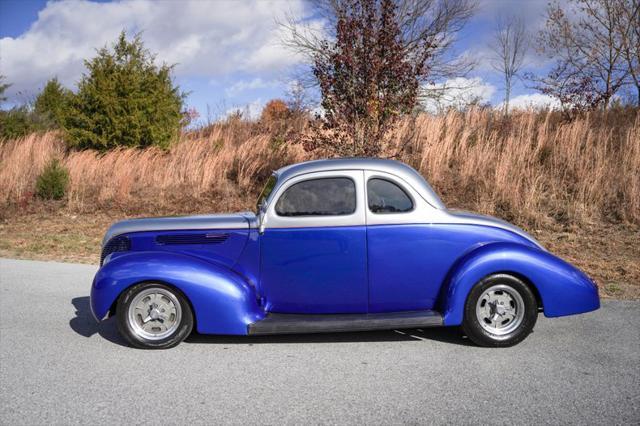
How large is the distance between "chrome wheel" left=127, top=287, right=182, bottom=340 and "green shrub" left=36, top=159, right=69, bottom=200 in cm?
1065

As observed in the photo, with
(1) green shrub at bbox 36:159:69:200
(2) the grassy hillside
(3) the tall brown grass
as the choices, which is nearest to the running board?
(2) the grassy hillside

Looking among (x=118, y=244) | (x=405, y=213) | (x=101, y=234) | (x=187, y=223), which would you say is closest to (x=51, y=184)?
(x=101, y=234)

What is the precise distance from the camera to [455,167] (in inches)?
492

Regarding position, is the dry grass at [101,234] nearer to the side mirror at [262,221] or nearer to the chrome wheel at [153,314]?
the side mirror at [262,221]

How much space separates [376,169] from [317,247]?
870 mm

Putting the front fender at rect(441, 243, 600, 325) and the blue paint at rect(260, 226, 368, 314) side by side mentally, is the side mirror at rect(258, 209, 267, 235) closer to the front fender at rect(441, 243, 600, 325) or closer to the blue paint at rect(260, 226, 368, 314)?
the blue paint at rect(260, 226, 368, 314)

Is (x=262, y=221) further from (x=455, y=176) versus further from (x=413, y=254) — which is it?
(x=455, y=176)

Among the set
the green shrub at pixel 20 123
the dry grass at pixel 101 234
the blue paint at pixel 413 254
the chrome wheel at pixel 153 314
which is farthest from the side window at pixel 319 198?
the green shrub at pixel 20 123

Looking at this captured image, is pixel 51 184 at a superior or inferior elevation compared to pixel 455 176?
superior

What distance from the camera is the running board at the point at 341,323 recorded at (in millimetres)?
4523

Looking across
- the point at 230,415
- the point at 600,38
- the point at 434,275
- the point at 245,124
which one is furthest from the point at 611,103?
the point at 230,415

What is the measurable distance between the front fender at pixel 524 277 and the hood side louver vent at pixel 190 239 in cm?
202

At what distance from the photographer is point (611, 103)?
1493cm

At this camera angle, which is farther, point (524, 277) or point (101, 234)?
point (101, 234)
